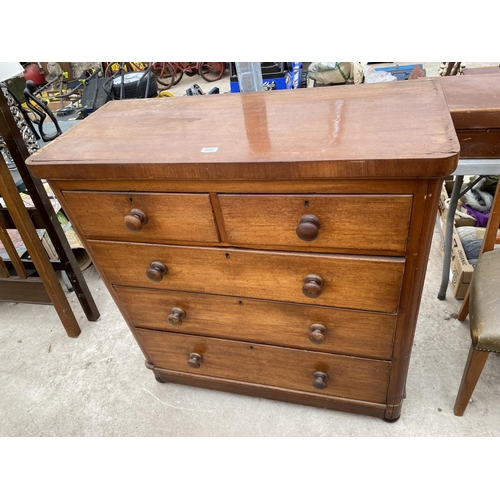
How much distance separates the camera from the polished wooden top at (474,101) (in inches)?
43.4

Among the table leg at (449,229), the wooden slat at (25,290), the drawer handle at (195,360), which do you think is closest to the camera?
the drawer handle at (195,360)

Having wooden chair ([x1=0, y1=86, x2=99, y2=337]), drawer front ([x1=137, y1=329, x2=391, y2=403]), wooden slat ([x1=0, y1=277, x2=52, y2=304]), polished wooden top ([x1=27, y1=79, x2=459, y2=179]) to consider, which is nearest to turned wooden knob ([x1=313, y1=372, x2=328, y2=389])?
drawer front ([x1=137, y1=329, x2=391, y2=403])

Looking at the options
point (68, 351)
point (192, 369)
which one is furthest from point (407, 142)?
point (68, 351)

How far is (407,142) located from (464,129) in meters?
0.46

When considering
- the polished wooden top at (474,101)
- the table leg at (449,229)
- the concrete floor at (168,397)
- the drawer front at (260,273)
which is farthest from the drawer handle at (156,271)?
the table leg at (449,229)

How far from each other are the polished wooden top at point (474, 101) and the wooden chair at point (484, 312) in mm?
353

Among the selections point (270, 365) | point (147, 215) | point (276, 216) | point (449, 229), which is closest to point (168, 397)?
point (270, 365)

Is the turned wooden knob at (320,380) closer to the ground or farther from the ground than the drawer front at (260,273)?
closer to the ground

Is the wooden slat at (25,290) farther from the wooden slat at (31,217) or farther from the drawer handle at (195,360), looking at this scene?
the drawer handle at (195,360)

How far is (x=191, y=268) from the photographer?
117 cm

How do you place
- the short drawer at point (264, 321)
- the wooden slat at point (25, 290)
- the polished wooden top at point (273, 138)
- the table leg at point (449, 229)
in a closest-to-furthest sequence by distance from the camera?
1. the polished wooden top at point (273, 138)
2. the short drawer at point (264, 321)
3. the table leg at point (449, 229)
4. the wooden slat at point (25, 290)

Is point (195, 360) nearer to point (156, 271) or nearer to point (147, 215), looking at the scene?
point (156, 271)

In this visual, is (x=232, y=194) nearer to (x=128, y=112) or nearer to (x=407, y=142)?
(x=407, y=142)

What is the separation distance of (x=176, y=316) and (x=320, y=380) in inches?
21.9
